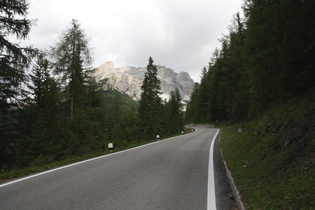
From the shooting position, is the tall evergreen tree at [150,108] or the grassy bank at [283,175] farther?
the tall evergreen tree at [150,108]

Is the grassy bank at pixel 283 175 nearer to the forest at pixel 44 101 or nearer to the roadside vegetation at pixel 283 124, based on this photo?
the roadside vegetation at pixel 283 124

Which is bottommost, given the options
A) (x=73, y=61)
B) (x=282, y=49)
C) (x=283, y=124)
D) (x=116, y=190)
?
(x=116, y=190)

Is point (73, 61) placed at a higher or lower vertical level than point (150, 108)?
higher

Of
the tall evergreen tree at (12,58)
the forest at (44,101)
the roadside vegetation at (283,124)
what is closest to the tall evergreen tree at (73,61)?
the forest at (44,101)

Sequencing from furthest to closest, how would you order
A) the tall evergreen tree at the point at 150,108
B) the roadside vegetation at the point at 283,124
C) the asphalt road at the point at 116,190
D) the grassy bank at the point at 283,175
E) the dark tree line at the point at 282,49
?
the tall evergreen tree at the point at 150,108
the dark tree line at the point at 282,49
the roadside vegetation at the point at 283,124
the asphalt road at the point at 116,190
the grassy bank at the point at 283,175

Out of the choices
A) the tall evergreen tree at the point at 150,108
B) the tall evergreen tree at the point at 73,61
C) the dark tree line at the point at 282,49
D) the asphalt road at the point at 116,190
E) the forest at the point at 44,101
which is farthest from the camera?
the tall evergreen tree at the point at 150,108

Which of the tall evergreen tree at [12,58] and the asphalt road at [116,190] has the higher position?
the tall evergreen tree at [12,58]

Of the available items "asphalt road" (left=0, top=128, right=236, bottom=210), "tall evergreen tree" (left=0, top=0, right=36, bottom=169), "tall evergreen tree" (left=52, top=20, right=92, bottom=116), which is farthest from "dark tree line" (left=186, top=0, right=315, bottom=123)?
"tall evergreen tree" (left=52, top=20, right=92, bottom=116)

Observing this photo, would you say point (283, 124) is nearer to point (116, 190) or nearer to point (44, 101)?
point (116, 190)

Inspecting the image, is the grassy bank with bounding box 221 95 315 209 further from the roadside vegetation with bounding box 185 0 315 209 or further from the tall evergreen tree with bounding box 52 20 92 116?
the tall evergreen tree with bounding box 52 20 92 116

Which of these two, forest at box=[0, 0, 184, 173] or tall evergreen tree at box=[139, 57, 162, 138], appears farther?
tall evergreen tree at box=[139, 57, 162, 138]

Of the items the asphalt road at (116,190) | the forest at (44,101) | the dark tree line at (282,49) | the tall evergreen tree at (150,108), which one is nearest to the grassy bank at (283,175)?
the asphalt road at (116,190)

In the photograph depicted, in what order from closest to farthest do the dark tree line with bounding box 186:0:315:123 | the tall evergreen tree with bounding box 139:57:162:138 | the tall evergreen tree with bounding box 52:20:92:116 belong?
1. the dark tree line with bounding box 186:0:315:123
2. the tall evergreen tree with bounding box 52:20:92:116
3. the tall evergreen tree with bounding box 139:57:162:138

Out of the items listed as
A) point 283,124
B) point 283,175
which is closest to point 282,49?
point 283,124
